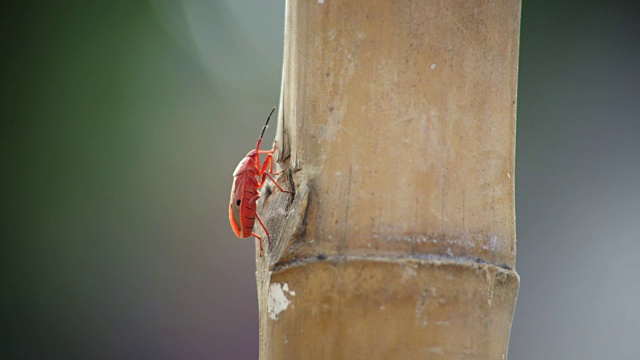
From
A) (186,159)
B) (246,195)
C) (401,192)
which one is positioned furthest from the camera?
(186,159)

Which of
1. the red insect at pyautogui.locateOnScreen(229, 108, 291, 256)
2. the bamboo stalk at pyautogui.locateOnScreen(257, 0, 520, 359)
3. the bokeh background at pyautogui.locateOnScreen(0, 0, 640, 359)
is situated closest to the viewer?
the bamboo stalk at pyautogui.locateOnScreen(257, 0, 520, 359)

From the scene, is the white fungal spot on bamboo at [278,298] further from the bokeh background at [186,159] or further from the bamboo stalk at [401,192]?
the bokeh background at [186,159]

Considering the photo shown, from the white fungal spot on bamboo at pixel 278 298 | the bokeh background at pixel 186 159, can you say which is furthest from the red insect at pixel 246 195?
the bokeh background at pixel 186 159

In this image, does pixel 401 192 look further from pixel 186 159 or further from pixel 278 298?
pixel 186 159

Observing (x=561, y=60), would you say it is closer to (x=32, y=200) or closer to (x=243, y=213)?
(x=243, y=213)

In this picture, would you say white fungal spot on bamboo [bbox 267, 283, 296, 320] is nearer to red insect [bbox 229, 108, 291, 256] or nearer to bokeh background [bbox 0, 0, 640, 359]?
red insect [bbox 229, 108, 291, 256]

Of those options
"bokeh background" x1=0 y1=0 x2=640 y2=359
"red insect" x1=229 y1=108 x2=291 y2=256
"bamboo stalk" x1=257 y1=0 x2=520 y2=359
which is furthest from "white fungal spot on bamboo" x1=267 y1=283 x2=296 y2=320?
"bokeh background" x1=0 y1=0 x2=640 y2=359

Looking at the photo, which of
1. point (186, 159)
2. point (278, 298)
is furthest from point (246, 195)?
point (186, 159)
